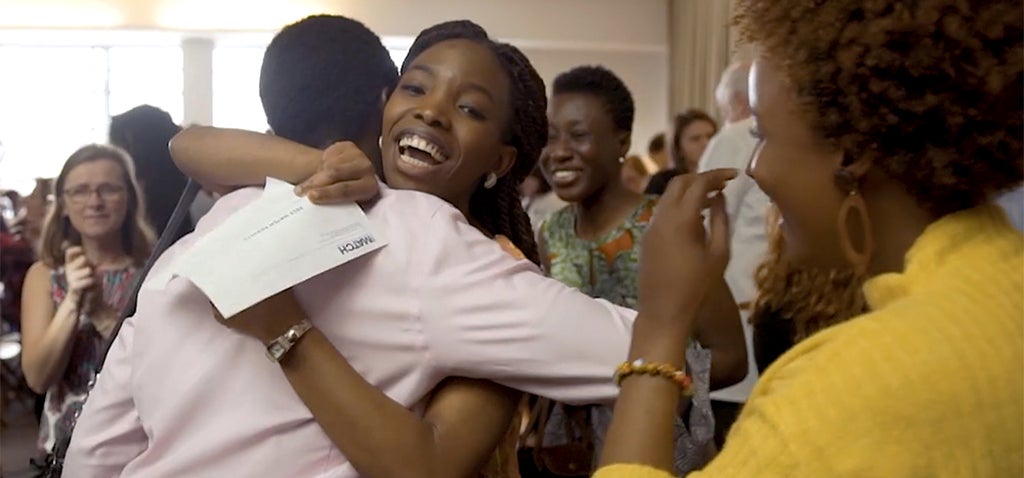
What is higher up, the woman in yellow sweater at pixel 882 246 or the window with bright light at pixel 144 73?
the woman in yellow sweater at pixel 882 246

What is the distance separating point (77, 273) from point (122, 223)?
0.18m

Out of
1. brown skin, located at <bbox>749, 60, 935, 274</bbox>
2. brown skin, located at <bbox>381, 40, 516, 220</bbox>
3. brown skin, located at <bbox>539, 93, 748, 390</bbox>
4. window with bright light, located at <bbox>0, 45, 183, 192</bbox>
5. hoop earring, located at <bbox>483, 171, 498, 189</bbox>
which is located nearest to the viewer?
brown skin, located at <bbox>749, 60, 935, 274</bbox>

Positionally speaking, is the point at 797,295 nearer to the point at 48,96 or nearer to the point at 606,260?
the point at 606,260

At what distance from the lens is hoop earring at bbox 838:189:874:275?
0.91 m

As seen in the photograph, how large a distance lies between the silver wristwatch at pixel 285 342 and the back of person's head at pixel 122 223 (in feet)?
5.26

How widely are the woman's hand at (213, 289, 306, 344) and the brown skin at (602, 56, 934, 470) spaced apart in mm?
356

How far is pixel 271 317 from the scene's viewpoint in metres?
1.06

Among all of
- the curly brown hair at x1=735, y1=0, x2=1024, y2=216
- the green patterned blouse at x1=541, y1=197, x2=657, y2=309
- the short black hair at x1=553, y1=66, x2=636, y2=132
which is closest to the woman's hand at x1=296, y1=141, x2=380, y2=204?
the curly brown hair at x1=735, y1=0, x2=1024, y2=216

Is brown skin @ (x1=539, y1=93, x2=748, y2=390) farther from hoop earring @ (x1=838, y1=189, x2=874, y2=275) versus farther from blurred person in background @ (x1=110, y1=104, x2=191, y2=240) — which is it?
hoop earring @ (x1=838, y1=189, x2=874, y2=275)

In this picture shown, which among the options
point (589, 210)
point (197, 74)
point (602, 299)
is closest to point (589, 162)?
point (589, 210)

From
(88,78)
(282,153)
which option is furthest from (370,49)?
(88,78)

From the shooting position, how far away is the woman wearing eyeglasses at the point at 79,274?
2365mm

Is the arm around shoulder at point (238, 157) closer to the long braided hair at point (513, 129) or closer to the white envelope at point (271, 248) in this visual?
the white envelope at point (271, 248)

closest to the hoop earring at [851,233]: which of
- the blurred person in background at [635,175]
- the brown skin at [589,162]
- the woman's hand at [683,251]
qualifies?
the woman's hand at [683,251]
